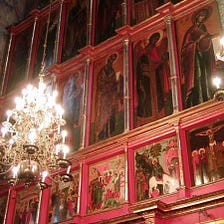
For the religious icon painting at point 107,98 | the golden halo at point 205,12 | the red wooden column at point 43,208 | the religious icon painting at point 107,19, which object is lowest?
the red wooden column at point 43,208

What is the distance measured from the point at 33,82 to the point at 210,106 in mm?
7712

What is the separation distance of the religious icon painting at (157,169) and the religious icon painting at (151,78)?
2.98 feet

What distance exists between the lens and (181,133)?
967 centimetres

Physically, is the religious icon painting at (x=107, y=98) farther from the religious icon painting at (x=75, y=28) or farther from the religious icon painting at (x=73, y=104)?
the religious icon painting at (x=75, y=28)

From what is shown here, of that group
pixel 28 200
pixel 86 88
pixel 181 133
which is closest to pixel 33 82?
pixel 86 88

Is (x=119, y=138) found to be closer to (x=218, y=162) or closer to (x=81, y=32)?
(x=218, y=162)

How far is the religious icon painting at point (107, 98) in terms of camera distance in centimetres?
1151

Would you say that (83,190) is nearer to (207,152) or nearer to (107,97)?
(107,97)

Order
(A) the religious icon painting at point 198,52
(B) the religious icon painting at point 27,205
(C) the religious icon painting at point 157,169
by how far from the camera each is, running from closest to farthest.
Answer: (C) the religious icon painting at point 157,169 < (A) the religious icon painting at point 198,52 < (B) the religious icon painting at point 27,205

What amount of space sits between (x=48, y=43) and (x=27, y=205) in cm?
652

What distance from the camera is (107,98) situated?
12.2 m

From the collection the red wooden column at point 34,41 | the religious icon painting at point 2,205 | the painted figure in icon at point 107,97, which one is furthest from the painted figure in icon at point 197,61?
the red wooden column at point 34,41

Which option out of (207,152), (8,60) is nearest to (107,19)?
(8,60)

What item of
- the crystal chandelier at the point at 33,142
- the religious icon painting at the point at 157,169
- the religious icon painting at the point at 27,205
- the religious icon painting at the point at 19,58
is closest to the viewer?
the crystal chandelier at the point at 33,142
